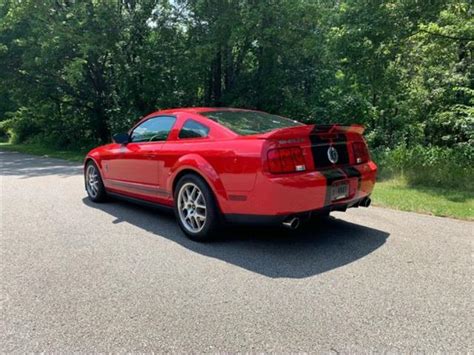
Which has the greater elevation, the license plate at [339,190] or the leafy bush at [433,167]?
the license plate at [339,190]

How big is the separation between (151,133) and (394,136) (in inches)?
382

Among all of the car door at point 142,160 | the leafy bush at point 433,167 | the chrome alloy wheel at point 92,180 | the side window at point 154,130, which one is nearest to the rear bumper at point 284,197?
the car door at point 142,160

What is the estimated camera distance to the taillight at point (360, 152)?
4793 mm

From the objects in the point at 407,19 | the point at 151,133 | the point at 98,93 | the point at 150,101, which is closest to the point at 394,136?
the point at 407,19

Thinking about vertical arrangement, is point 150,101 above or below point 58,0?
below

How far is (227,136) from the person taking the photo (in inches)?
177

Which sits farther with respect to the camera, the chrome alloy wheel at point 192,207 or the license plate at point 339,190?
the chrome alloy wheel at point 192,207

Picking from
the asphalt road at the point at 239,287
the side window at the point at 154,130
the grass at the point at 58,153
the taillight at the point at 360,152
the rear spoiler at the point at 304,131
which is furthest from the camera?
the grass at the point at 58,153

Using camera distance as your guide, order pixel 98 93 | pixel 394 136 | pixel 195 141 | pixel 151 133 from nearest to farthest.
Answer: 1. pixel 195 141
2. pixel 151 133
3. pixel 394 136
4. pixel 98 93

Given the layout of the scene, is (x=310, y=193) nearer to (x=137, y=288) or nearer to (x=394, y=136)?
(x=137, y=288)

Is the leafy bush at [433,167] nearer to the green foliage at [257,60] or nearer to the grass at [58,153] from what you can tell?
the green foliage at [257,60]

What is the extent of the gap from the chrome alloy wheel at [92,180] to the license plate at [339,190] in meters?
4.21

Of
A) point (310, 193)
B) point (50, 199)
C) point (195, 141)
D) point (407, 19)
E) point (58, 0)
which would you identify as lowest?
point (50, 199)

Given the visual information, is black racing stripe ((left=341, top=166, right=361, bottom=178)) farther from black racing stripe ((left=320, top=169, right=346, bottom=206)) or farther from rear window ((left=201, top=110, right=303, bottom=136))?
rear window ((left=201, top=110, right=303, bottom=136))
